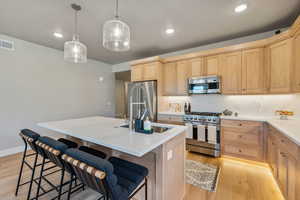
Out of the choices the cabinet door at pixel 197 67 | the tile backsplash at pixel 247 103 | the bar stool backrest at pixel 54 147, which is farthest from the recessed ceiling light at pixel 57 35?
the tile backsplash at pixel 247 103

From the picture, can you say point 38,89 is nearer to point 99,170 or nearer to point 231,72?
point 99,170

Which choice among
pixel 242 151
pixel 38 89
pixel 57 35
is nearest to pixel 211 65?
pixel 242 151

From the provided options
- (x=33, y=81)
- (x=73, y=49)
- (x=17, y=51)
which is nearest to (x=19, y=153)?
(x=33, y=81)

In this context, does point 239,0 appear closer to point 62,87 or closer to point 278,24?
point 278,24

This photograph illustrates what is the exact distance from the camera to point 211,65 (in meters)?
3.15

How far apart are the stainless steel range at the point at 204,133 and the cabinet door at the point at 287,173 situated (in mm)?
1123

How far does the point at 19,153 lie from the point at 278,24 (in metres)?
6.30

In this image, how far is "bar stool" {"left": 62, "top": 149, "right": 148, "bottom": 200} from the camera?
0.85 m

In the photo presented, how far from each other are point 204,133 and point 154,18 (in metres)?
2.60

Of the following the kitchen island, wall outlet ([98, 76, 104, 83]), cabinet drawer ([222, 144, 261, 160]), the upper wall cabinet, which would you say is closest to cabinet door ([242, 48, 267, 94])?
cabinet drawer ([222, 144, 261, 160])

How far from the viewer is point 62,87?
382cm

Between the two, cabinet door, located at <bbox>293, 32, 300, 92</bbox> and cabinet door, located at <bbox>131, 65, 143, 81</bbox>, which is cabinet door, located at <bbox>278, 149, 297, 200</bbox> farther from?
cabinet door, located at <bbox>131, 65, 143, 81</bbox>

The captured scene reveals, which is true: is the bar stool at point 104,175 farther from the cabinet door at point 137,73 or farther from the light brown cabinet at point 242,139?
the cabinet door at point 137,73

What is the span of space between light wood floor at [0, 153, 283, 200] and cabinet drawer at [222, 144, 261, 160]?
173mm
